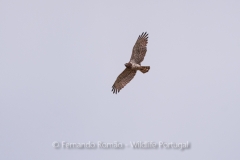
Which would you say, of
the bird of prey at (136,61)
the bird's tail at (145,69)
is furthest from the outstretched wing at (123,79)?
the bird's tail at (145,69)

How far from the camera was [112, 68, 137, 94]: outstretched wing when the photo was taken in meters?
21.7

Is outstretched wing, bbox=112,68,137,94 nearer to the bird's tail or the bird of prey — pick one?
the bird of prey

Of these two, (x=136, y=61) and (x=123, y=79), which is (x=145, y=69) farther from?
(x=123, y=79)

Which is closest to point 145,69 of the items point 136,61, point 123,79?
point 136,61

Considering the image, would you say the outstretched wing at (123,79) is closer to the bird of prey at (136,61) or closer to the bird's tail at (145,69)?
the bird of prey at (136,61)

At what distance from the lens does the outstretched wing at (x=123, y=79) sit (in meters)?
21.7

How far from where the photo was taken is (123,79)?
21984mm

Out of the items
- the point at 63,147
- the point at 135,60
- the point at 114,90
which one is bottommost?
the point at 63,147

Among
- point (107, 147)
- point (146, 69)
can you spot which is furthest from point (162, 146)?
point (146, 69)

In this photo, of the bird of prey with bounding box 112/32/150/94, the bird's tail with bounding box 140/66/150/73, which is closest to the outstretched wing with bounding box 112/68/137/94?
the bird of prey with bounding box 112/32/150/94

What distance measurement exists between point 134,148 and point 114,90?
3856mm

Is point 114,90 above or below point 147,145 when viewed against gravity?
above

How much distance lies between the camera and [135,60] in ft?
69.6

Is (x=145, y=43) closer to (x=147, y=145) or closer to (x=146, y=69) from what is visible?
(x=146, y=69)
